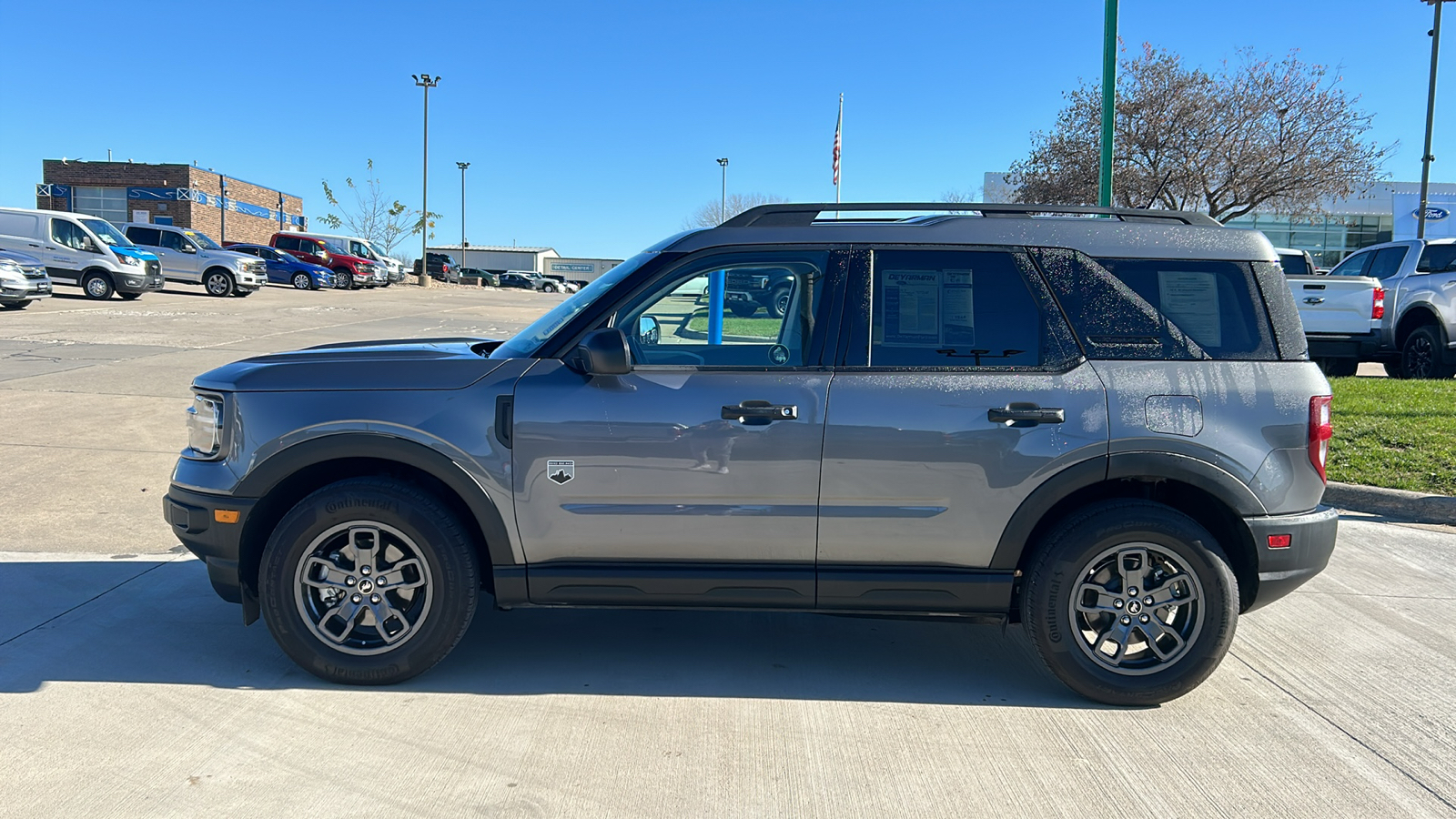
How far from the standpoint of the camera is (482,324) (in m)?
23.7

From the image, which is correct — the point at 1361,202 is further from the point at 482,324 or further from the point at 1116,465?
the point at 1116,465

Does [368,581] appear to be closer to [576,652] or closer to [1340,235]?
[576,652]

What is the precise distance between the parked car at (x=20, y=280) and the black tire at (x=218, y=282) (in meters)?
7.71

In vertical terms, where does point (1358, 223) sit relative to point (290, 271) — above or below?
above

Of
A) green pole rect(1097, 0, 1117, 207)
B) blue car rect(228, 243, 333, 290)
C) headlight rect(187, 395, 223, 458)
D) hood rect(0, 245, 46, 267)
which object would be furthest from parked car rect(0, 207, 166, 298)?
headlight rect(187, 395, 223, 458)

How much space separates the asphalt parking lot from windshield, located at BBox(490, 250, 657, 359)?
1.33 meters

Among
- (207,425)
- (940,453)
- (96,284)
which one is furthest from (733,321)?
(96,284)

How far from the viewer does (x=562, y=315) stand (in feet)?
14.4

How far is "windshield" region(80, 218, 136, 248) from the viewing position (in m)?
25.0

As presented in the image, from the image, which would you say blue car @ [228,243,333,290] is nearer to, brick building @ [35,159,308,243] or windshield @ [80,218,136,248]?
windshield @ [80,218,136,248]

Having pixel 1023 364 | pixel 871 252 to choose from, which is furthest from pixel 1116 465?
pixel 871 252

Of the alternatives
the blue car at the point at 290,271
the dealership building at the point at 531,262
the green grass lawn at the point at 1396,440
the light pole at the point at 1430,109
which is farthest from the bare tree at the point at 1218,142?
the dealership building at the point at 531,262

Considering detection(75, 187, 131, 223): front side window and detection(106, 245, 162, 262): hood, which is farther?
detection(75, 187, 131, 223): front side window

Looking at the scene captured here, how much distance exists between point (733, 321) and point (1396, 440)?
692 cm
